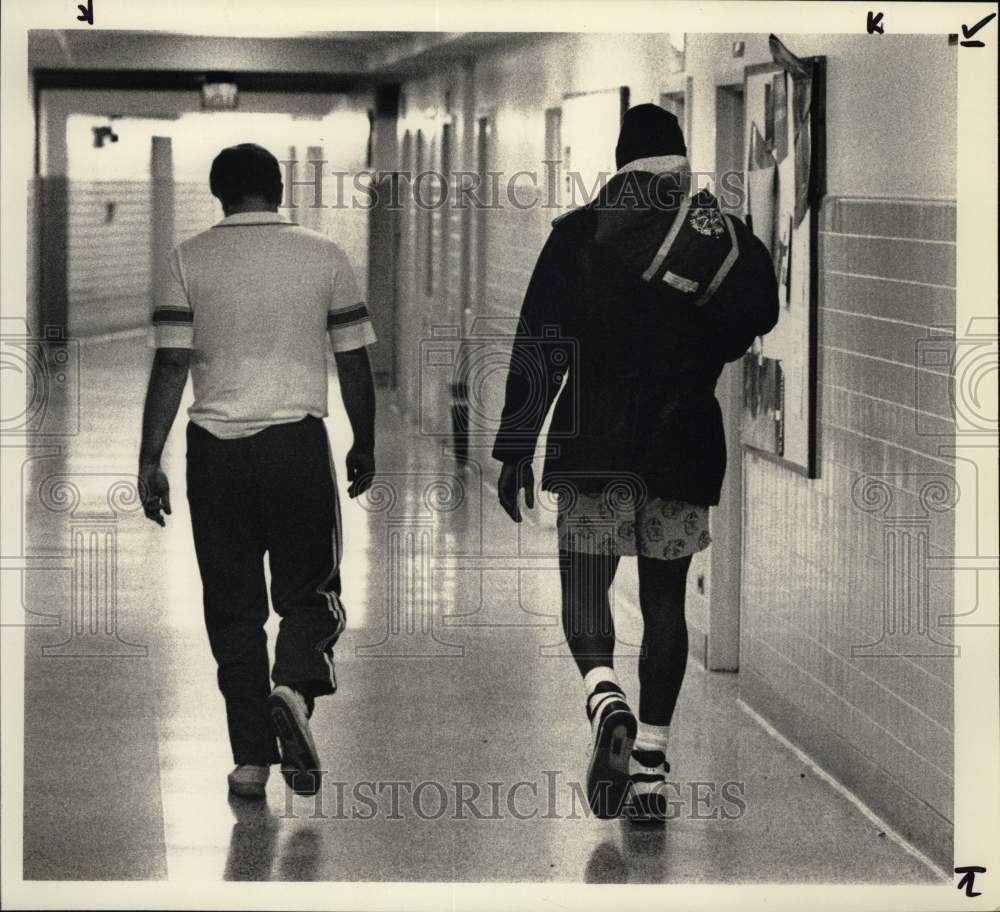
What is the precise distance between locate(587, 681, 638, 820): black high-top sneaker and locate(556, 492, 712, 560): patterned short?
1.16 ft

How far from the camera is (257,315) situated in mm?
5414

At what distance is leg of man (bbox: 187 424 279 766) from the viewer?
550 centimetres

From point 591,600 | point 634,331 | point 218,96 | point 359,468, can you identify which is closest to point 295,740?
point 359,468

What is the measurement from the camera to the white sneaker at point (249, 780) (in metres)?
5.60

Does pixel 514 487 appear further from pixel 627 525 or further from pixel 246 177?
pixel 246 177

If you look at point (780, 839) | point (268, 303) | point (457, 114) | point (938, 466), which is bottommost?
point (780, 839)

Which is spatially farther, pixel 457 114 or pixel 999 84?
pixel 457 114

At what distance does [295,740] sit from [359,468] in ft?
2.37

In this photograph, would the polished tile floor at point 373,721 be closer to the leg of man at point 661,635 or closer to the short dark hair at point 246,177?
the leg of man at point 661,635

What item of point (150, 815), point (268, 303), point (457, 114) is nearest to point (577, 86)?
point (457, 114)

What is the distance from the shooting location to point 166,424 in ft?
17.9

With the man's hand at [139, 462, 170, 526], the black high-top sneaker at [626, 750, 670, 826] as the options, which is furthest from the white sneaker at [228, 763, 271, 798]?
the black high-top sneaker at [626, 750, 670, 826]

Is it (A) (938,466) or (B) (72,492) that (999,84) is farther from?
(B) (72,492)

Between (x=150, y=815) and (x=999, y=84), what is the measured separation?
2789 millimetres
